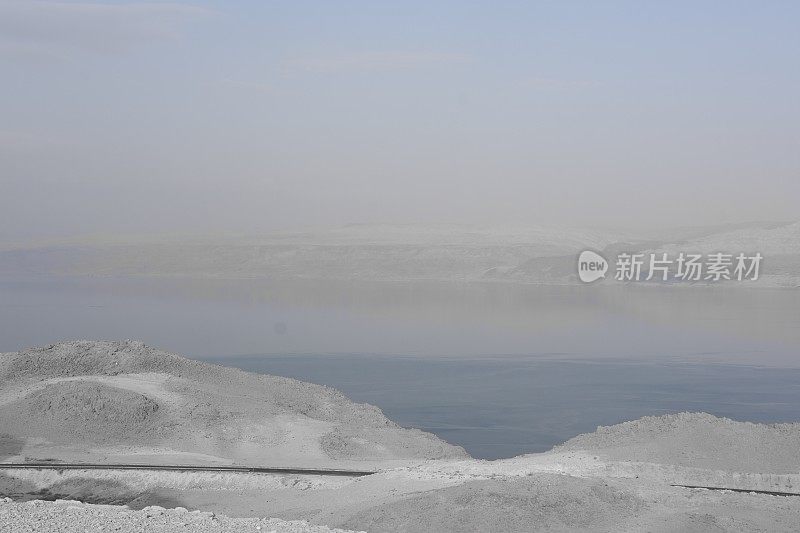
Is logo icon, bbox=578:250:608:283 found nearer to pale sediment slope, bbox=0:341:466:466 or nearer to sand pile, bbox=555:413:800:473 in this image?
pale sediment slope, bbox=0:341:466:466

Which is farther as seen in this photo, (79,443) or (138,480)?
(79,443)

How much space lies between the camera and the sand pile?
1047 centimetres

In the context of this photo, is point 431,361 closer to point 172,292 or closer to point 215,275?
point 172,292

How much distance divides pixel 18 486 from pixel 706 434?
8311 mm

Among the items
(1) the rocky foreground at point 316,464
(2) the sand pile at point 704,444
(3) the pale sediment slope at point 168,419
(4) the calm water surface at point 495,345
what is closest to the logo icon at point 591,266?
(4) the calm water surface at point 495,345

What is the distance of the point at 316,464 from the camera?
11.2 meters

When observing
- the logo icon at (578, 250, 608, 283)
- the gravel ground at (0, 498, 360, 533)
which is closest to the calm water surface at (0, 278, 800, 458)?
the gravel ground at (0, 498, 360, 533)

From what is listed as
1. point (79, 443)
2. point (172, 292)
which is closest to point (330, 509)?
point (79, 443)

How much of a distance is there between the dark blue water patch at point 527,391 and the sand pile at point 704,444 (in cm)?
265

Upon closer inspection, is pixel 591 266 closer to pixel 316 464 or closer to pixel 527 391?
pixel 527 391

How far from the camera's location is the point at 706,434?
36.7 feet

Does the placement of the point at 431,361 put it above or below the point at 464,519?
below

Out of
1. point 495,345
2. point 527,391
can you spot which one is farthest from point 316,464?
point 495,345

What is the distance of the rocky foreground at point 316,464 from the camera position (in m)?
8.22
